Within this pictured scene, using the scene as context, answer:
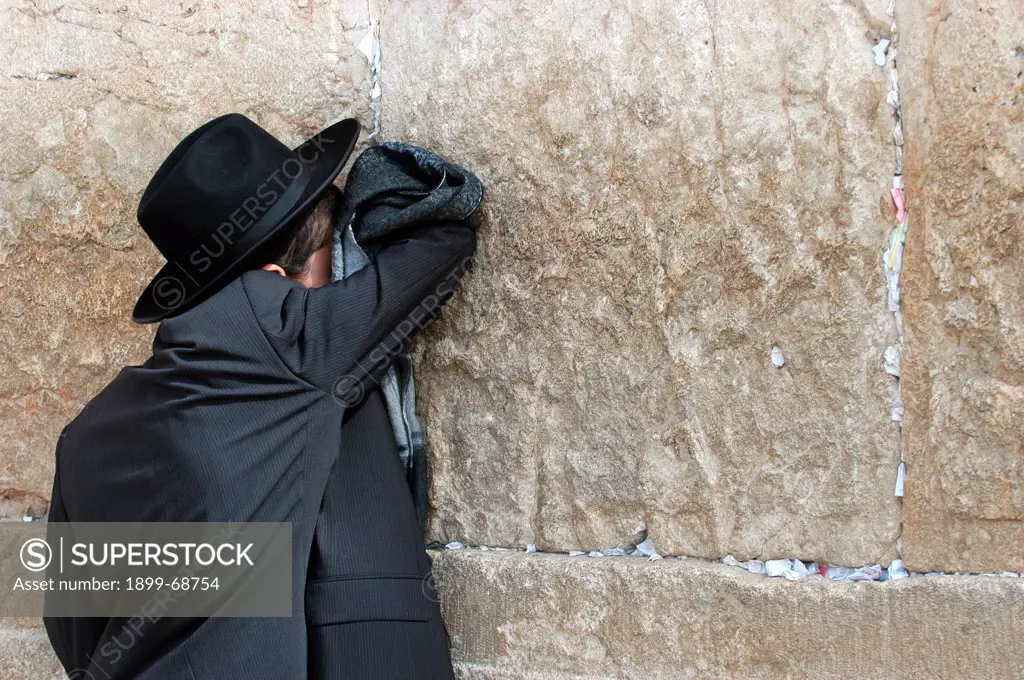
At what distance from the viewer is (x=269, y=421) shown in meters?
1.67

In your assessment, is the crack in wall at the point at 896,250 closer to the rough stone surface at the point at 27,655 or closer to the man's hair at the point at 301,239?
the man's hair at the point at 301,239

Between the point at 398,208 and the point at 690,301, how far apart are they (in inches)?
23.8

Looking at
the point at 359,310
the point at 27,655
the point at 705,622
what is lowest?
the point at 27,655

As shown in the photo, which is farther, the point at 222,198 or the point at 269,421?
the point at 222,198

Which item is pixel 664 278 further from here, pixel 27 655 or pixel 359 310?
pixel 27 655

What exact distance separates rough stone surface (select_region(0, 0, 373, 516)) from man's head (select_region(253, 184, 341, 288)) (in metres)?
0.34

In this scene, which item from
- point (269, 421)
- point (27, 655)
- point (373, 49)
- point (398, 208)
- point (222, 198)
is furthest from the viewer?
point (27, 655)

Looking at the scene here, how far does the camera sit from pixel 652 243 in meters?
1.91

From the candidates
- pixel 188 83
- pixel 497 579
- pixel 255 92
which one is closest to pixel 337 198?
pixel 255 92

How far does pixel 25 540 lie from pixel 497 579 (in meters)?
1.19

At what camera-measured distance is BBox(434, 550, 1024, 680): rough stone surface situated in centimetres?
171

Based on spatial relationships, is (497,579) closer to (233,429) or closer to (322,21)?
(233,429)

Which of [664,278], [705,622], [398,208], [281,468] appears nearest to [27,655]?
[281,468]

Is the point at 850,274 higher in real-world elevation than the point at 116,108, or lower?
lower
